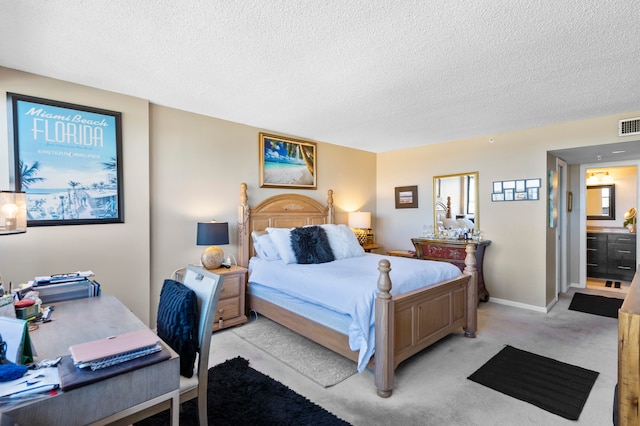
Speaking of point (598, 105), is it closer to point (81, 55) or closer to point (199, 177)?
point (199, 177)

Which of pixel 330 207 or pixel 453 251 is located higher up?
pixel 330 207

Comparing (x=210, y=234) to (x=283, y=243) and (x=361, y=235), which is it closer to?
(x=283, y=243)

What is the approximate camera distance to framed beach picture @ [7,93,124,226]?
2.57 m

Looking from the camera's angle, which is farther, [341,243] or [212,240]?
[341,243]

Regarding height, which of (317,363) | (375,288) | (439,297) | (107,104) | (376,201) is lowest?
(317,363)

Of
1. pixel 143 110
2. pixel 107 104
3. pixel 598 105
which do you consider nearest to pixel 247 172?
pixel 143 110

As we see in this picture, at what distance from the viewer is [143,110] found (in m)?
3.18

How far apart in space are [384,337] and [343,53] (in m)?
2.05

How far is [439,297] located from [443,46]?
6.75 feet

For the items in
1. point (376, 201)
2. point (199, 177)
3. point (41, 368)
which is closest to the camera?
point (41, 368)

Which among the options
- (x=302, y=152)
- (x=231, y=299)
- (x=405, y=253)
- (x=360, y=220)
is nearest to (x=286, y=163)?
(x=302, y=152)

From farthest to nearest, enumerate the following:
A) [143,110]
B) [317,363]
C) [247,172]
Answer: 1. [247,172]
2. [143,110]
3. [317,363]

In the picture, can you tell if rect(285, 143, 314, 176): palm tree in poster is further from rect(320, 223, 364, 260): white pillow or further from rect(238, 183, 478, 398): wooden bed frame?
rect(320, 223, 364, 260): white pillow

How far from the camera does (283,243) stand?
367cm
